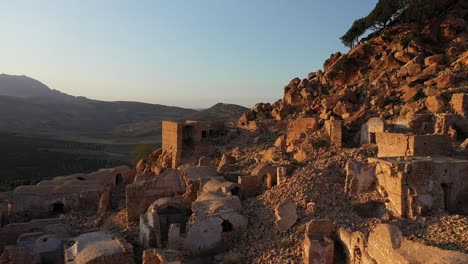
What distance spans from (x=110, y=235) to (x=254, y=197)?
4.29 m

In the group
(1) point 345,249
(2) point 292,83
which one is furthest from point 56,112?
(1) point 345,249

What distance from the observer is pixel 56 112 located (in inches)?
4023

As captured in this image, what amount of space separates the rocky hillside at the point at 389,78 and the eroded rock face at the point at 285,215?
5759mm

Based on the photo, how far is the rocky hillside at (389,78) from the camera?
53.2 feet

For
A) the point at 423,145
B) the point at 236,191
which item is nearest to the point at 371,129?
the point at 423,145

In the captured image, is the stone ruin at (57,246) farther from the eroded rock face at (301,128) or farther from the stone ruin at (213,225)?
the eroded rock face at (301,128)

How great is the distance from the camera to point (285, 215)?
33.7 feet

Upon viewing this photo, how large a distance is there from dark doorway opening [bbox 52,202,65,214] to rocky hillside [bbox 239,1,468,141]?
10.0 metres

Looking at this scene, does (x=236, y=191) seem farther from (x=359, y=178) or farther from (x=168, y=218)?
(x=359, y=178)

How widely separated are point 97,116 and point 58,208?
326 ft

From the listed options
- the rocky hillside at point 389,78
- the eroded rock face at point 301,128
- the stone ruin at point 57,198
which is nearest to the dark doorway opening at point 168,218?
the stone ruin at point 57,198

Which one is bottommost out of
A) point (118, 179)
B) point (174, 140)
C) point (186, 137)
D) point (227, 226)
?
point (227, 226)

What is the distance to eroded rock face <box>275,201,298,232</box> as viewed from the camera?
10125 mm

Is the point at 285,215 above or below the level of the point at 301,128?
below
